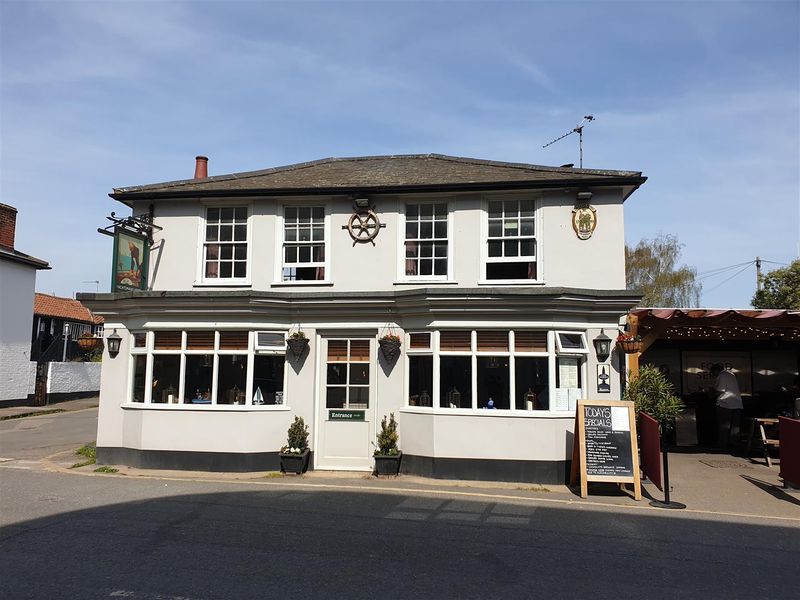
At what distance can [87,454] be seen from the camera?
45.8 feet

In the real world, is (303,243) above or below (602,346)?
above

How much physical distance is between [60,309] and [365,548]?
3201 centimetres

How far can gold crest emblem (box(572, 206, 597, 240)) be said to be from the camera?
12172mm

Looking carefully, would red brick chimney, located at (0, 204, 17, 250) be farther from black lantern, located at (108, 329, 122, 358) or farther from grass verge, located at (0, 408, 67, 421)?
black lantern, located at (108, 329, 122, 358)

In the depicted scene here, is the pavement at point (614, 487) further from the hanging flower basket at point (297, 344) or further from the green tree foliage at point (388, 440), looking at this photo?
the hanging flower basket at point (297, 344)

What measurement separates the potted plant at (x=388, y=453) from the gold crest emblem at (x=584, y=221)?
5237 millimetres

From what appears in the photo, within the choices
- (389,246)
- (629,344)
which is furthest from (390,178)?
(629,344)

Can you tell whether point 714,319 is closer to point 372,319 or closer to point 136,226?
point 372,319

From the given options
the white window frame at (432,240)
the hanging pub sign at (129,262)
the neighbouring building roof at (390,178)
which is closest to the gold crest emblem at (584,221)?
the neighbouring building roof at (390,178)

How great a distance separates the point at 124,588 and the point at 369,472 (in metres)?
6.66

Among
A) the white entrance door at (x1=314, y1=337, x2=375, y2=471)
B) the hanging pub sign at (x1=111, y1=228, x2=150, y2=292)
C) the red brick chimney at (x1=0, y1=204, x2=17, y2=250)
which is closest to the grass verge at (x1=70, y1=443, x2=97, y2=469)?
the hanging pub sign at (x1=111, y1=228, x2=150, y2=292)

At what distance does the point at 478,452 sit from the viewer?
11281mm

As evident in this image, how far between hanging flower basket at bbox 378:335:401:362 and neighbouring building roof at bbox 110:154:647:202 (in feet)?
9.97

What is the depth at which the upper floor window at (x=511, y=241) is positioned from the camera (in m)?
12.4
